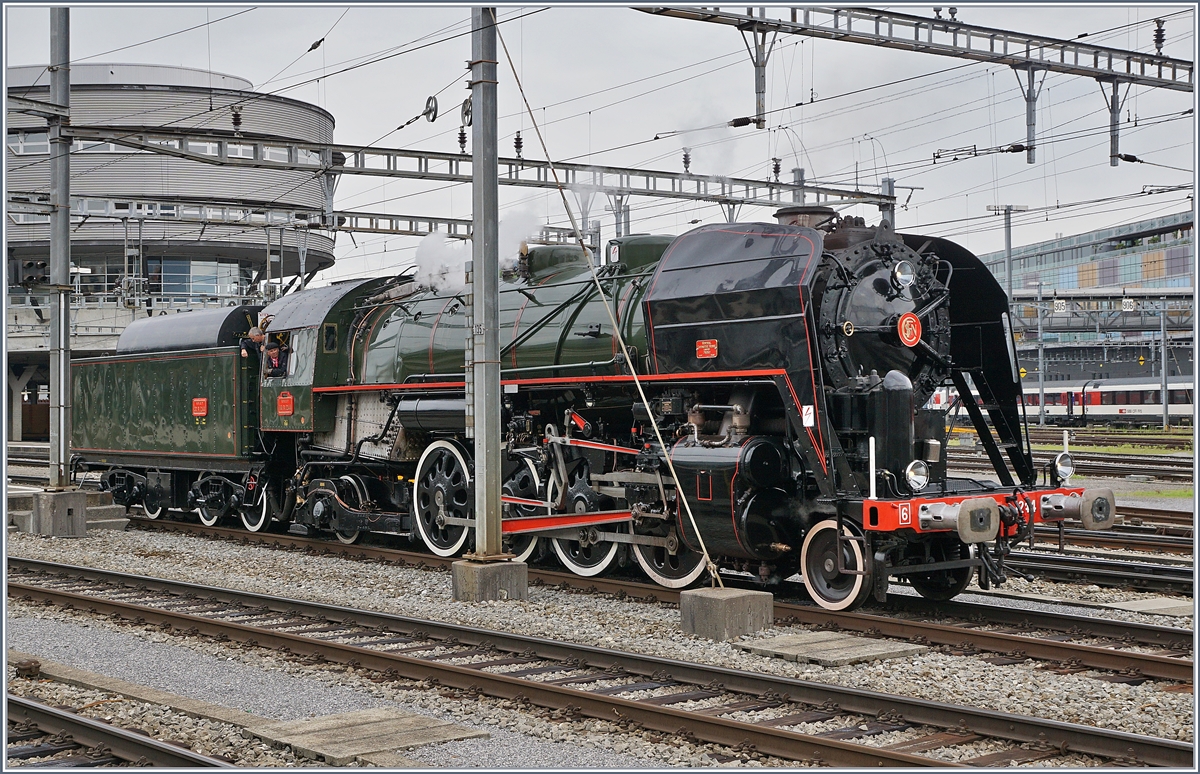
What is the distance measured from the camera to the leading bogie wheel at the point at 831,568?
9516mm

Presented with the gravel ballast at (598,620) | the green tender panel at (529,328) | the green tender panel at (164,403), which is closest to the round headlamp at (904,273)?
the green tender panel at (529,328)

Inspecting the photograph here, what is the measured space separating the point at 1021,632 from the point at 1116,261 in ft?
265

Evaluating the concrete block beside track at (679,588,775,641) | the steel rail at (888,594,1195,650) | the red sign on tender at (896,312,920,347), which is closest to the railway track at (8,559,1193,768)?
the concrete block beside track at (679,588,775,641)

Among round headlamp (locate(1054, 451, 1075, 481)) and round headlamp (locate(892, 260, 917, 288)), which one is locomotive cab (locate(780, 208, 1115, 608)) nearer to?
round headlamp (locate(892, 260, 917, 288))

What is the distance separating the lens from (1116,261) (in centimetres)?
8206

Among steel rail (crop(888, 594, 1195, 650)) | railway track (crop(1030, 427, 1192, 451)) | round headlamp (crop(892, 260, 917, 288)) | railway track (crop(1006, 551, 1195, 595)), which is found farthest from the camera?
railway track (crop(1030, 427, 1192, 451))

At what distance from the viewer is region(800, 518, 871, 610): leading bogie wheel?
9516 millimetres

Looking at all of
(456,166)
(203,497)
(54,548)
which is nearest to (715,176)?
(456,166)

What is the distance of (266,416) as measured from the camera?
16578 mm

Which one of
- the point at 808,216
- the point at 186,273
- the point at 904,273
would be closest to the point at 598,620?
the point at 904,273

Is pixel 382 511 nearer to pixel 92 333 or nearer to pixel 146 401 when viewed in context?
pixel 146 401

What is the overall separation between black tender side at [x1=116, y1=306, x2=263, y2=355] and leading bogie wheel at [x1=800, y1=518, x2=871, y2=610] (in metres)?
10.7

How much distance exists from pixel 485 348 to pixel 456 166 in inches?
383

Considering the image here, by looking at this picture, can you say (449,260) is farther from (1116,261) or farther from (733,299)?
(1116,261)
